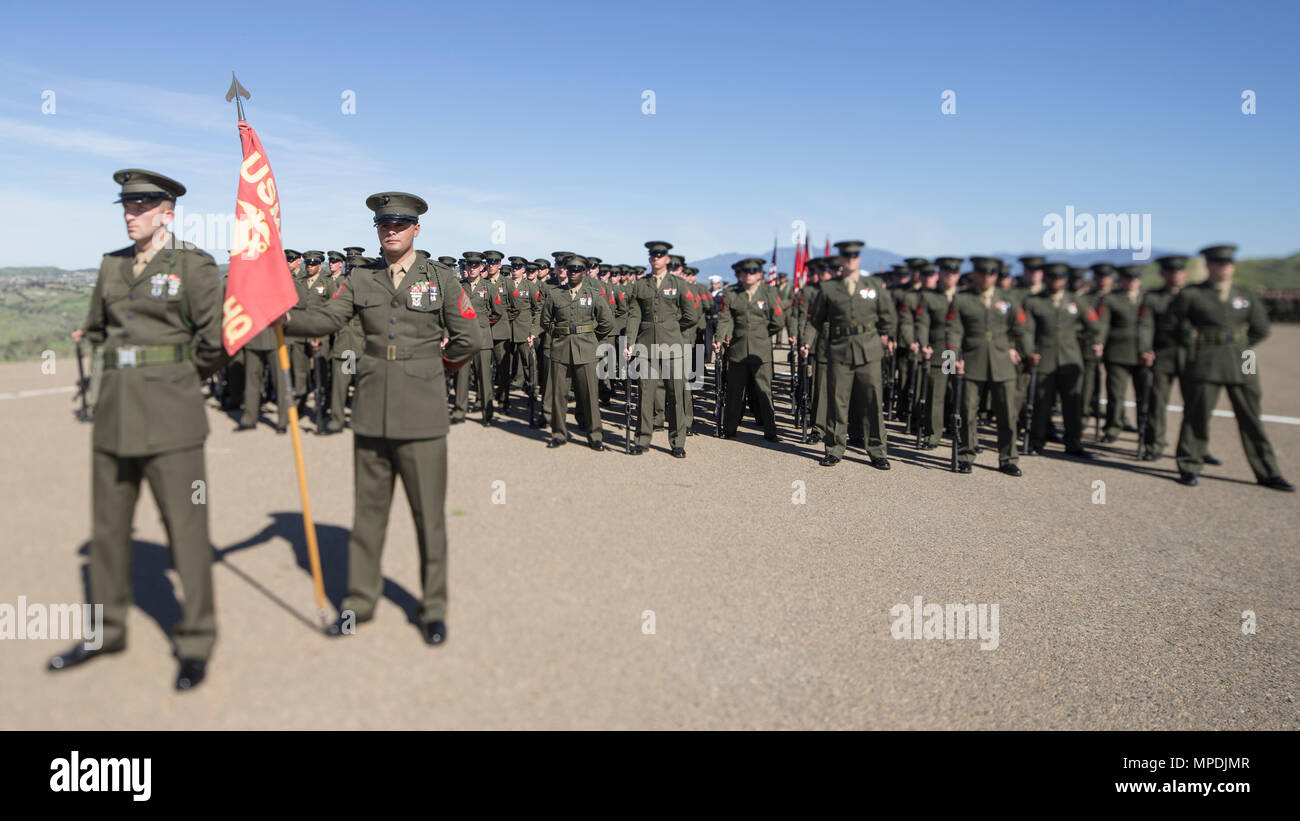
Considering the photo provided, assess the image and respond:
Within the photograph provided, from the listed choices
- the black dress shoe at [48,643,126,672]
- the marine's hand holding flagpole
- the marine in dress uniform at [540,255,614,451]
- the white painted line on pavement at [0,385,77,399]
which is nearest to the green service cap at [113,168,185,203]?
the marine's hand holding flagpole

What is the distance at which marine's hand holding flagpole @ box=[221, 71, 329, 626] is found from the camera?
175 inches

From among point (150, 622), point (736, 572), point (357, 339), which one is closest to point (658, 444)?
point (357, 339)

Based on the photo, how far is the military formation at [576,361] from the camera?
4.01m

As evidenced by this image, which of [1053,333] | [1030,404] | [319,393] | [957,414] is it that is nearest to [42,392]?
[319,393]

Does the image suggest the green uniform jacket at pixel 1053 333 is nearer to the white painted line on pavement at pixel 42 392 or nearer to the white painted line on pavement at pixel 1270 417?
the white painted line on pavement at pixel 1270 417

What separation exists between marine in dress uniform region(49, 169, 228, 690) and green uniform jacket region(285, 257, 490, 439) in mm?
662

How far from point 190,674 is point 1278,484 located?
1117 cm

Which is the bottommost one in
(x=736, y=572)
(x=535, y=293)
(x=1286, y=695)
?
(x=1286, y=695)

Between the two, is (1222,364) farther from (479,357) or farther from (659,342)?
(479,357)

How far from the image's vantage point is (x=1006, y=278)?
42.4 ft

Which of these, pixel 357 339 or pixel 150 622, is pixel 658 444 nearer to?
pixel 357 339

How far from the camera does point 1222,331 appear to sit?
31.0ft
